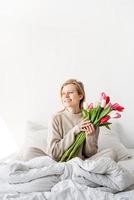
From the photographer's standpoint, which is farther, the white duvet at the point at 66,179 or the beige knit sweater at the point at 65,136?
the beige knit sweater at the point at 65,136

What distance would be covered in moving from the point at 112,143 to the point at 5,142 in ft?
3.12

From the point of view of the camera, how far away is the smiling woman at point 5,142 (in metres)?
3.45

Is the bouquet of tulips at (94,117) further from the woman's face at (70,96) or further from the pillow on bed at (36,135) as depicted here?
the pillow on bed at (36,135)

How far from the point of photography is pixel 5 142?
346 centimetres

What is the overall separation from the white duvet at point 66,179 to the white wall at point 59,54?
1.46 metres

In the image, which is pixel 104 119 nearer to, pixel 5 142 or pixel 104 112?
pixel 104 112

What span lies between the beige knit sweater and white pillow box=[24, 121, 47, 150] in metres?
0.43

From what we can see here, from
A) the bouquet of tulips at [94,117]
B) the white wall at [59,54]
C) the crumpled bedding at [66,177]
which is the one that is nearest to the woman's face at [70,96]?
the bouquet of tulips at [94,117]

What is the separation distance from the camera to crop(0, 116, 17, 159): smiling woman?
345 centimetres

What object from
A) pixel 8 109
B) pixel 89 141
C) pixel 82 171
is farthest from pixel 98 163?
pixel 8 109

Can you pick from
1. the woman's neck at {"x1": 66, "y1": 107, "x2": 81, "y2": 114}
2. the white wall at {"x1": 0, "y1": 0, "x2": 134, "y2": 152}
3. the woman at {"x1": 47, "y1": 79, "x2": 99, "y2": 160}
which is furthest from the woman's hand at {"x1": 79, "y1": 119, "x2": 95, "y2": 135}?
the white wall at {"x1": 0, "y1": 0, "x2": 134, "y2": 152}

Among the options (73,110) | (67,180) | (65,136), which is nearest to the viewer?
(67,180)

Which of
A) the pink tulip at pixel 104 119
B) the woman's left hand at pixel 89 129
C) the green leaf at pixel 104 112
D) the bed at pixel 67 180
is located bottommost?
the bed at pixel 67 180

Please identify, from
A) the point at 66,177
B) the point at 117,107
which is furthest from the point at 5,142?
the point at 66,177
